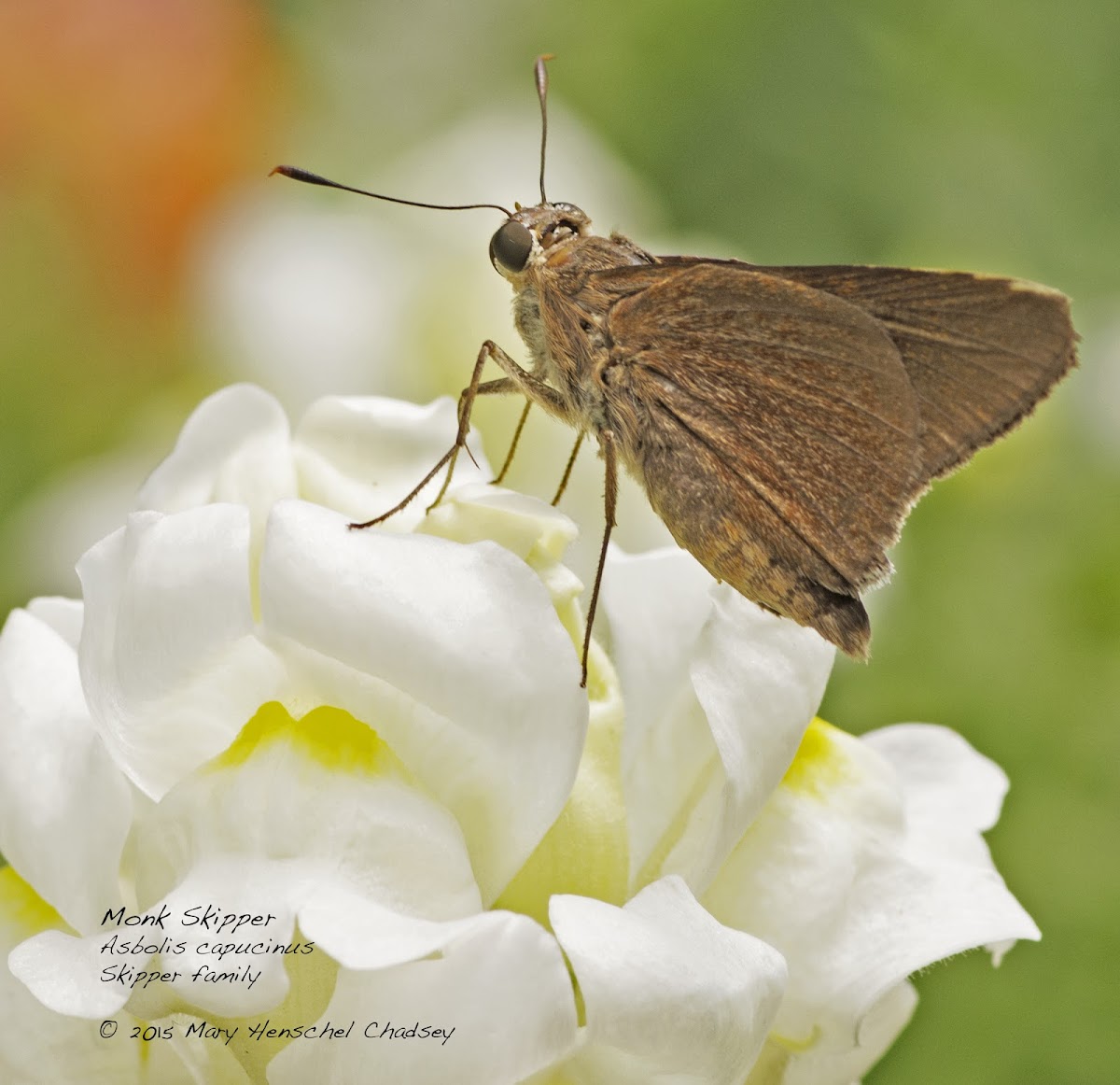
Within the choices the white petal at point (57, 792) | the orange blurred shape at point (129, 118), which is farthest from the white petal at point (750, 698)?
the orange blurred shape at point (129, 118)

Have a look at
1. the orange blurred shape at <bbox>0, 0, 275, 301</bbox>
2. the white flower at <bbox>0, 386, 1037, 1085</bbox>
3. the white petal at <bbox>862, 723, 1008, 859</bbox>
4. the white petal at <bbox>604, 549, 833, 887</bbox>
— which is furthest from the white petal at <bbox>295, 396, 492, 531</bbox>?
the orange blurred shape at <bbox>0, 0, 275, 301</bbox>

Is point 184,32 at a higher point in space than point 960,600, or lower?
higher

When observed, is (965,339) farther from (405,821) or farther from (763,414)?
(405,821)

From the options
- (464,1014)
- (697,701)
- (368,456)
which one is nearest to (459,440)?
(368,456)

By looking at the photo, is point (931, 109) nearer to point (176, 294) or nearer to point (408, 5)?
point (176, 294)

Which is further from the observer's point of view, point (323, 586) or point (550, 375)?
point (550, 375)

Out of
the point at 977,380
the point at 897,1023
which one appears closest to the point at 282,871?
the point at 897,1023
